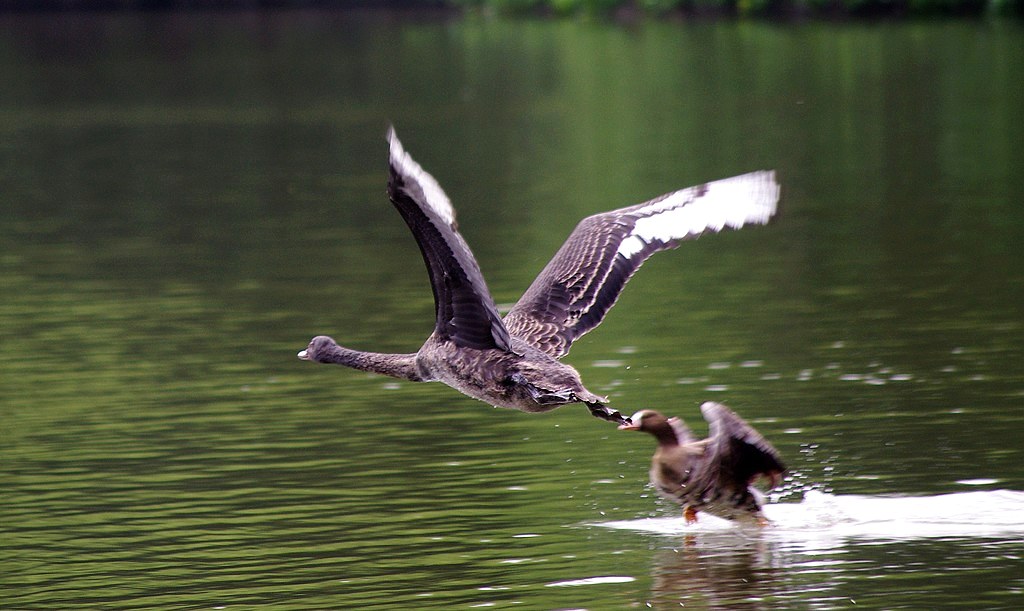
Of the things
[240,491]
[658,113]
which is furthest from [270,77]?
[240,491]

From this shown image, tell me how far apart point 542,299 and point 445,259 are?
213 cm

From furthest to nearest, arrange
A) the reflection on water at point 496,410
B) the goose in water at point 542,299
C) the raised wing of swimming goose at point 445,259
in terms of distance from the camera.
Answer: the reflection on water at point 496,410, the goose in water at point 542,299, the raised wing of swimming goose at point 445,259

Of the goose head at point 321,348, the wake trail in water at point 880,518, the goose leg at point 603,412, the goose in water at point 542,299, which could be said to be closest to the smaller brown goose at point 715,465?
the wake trail in water at point 880,518

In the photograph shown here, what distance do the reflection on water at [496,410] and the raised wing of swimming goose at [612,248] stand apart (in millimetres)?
504

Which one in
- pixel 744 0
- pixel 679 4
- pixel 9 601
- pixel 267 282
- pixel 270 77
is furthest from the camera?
pixel 679 4

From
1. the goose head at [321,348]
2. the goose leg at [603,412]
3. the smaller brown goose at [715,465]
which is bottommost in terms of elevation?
the smaller brown goose at [715,465]

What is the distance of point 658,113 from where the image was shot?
2297 inches

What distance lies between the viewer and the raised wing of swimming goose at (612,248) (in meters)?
14.2

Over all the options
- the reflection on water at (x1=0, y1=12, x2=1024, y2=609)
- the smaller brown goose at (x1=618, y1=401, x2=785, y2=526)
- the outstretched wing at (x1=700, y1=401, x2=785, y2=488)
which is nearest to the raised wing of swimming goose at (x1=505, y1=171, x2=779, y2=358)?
the reflection on water at (x1=0, y1=12, x2=1024, y2=609)

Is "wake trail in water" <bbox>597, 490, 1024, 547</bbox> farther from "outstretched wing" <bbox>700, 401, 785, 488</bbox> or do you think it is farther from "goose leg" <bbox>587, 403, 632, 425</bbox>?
"goose leg" <bbox>587, 403, 632, 425</bbox>

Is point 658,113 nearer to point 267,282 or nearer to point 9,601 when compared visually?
point 267,282

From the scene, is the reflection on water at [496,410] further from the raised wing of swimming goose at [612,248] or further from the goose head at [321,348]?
the goose head at [321,348]

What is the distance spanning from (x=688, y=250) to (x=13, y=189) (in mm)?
20829

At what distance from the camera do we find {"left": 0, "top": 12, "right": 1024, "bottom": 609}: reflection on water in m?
14.1
